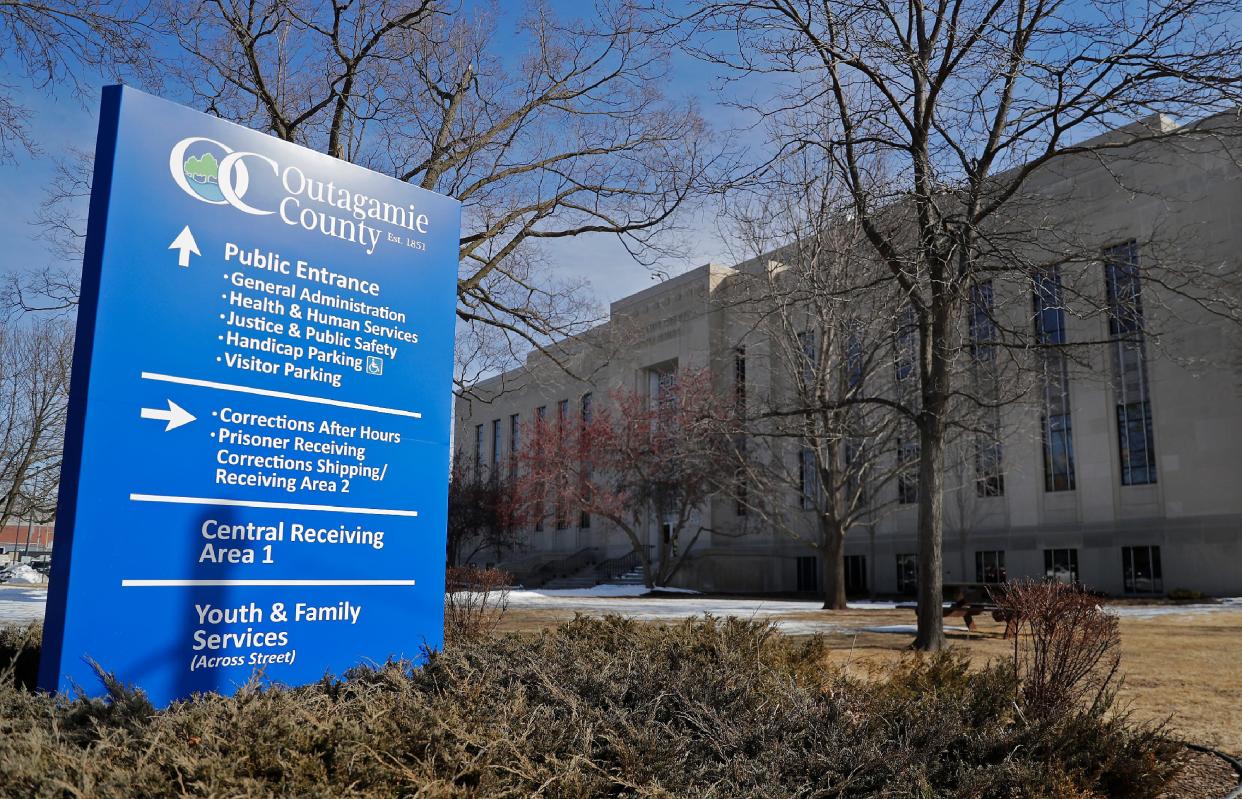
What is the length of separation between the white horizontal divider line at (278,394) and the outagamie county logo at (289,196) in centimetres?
110

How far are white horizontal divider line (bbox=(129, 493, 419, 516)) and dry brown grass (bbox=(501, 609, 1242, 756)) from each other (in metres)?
3.73

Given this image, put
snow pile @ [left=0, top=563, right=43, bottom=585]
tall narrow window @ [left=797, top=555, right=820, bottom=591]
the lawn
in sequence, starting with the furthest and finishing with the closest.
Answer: snow pile @ [left=0, top=563, right=43, bottom=585], tall narrow window @ [left=797, top=555, right=820, bottom=591], the lawn

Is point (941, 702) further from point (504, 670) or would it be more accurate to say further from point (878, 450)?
point (878, 450)

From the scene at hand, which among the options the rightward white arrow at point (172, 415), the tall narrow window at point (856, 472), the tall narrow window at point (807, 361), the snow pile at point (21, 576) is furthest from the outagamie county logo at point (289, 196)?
the snow pile at point (21, 576)

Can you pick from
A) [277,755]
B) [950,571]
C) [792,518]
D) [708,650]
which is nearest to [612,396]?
[792,518]

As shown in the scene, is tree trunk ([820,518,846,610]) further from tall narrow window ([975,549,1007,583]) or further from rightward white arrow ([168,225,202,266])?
rightward white arrow ([168,225,202,266])

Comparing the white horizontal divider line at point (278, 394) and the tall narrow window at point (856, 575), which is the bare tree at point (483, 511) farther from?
the white horizontal divider line at point (278, 394)

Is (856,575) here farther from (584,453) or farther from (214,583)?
(214,583)

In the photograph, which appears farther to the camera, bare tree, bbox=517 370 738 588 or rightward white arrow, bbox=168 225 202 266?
bare tree, bbox=517 370 738 588

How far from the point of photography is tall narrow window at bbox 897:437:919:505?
27.2 m

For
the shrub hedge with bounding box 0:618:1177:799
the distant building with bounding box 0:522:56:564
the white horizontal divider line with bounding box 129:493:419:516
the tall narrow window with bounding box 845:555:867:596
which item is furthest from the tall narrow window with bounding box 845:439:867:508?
the distant building with bounding box 0:522:56:564

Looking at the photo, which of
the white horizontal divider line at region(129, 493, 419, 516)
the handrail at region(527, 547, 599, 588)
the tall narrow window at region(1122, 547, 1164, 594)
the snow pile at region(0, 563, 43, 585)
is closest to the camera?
the white horizontal divider line at region(129, 493, 419, 516)

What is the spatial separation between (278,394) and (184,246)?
1.03 metres

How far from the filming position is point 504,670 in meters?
5.25
